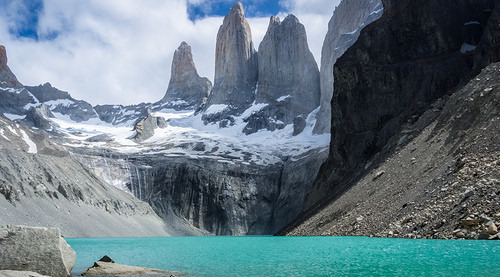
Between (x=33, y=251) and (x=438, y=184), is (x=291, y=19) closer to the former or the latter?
(x=438, y=184)

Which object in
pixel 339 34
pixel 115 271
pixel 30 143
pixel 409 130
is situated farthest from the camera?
pixel 339 34

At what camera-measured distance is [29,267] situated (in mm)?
15891

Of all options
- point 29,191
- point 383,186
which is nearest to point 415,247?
point 383,186

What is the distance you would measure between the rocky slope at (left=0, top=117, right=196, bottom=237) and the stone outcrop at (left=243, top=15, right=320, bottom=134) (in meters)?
90.3

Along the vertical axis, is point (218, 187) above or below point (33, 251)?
below

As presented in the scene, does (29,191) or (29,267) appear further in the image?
(29,191)

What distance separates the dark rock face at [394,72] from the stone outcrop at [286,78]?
356 ft

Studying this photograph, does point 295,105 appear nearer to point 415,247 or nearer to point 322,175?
point 322,175

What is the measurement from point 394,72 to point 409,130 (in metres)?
A: 17.5

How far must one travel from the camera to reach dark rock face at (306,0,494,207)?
197 feet

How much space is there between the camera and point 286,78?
190 m

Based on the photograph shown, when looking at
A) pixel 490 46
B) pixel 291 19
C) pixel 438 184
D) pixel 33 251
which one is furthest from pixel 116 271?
pixel 291 19

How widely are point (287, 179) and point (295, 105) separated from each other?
218 feet

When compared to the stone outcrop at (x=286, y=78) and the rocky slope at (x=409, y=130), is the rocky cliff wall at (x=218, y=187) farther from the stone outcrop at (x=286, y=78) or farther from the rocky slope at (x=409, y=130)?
the stone outcrop at (x=286, y=78)
